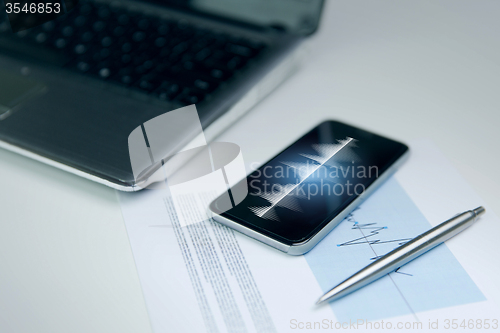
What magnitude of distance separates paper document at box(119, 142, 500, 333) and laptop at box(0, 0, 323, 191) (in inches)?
2.3

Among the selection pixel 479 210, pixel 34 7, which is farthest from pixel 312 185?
pixel 34 7

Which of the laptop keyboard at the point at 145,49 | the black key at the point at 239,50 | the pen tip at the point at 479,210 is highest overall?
the pen tip at the point at 479,210

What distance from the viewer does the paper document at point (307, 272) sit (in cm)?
31

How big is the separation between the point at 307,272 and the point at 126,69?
0.28 m

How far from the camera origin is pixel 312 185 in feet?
1.26

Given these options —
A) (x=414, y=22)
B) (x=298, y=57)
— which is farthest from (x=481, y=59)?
(x=298, y=57)

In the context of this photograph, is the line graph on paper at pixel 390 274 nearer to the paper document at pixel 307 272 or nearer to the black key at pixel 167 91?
the paper document at pixel 307 272

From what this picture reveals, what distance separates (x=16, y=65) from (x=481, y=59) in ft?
1.76

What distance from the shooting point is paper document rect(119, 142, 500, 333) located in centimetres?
31

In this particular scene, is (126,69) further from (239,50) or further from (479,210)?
(479,210)

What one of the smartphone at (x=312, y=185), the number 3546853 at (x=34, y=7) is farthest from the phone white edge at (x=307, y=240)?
the number 3546853 at (x=34, y=7)

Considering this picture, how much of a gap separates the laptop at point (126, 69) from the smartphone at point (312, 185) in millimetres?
77

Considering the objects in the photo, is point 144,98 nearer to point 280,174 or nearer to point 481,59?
point 280,174

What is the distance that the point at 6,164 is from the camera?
414 mm
